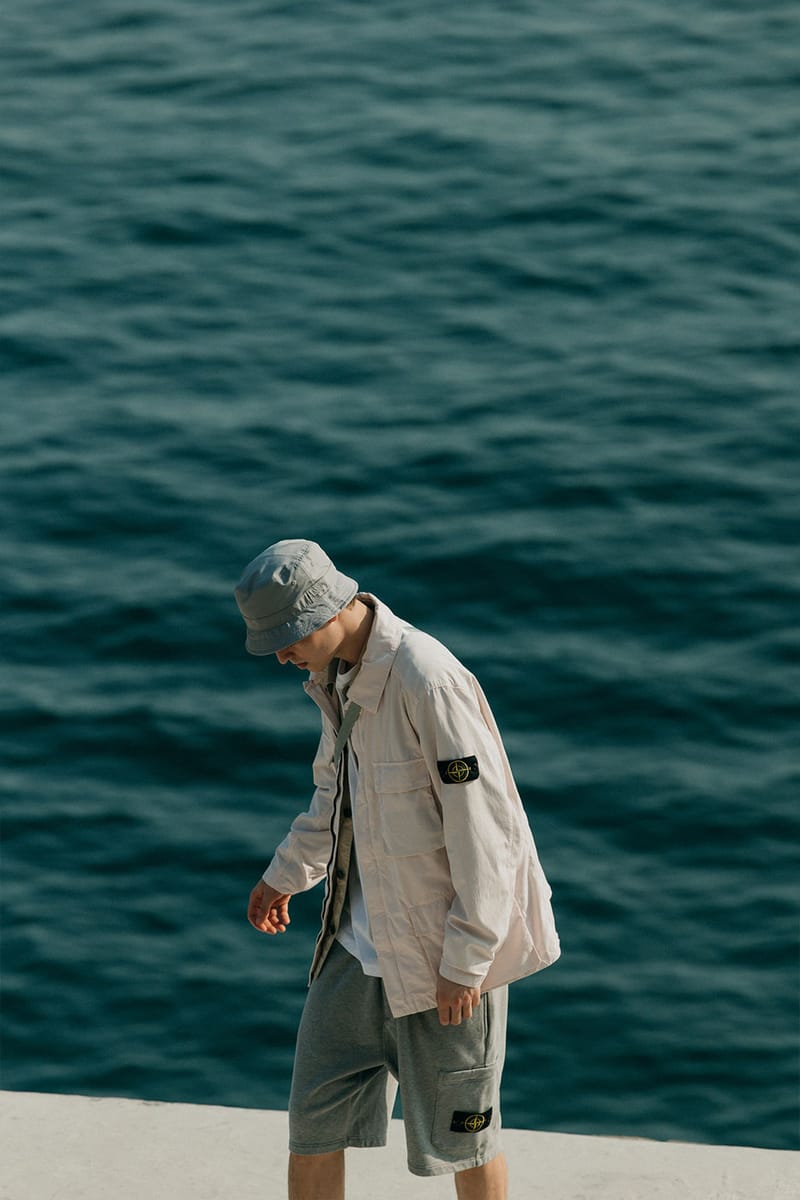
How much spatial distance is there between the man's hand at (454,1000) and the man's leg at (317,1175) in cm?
49

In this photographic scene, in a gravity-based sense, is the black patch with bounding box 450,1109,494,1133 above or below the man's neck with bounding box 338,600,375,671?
below

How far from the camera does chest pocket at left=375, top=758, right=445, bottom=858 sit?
403 cm

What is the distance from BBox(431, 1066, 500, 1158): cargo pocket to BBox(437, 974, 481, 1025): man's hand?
16 cm

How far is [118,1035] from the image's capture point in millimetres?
8016

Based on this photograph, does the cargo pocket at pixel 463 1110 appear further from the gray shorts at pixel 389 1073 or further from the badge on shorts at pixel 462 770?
the badge on shorts at pixel 462 770

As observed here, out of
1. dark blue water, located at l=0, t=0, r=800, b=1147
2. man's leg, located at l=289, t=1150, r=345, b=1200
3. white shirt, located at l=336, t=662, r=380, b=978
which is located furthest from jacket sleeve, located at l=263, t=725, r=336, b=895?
dark blue water, located at l=0, t=0, r=800, b=1147

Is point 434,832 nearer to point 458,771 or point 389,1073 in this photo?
point 458,771

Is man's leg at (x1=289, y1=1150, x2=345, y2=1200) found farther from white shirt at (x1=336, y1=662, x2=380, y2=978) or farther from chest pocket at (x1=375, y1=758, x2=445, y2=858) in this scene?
chest pocket at (x1=375, y1=758, x2=445, y2=858)

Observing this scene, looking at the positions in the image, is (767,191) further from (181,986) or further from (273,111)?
(181,986)

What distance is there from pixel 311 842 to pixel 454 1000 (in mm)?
600

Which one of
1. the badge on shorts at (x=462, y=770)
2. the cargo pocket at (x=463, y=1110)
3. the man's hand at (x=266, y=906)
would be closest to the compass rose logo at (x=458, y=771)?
the badge on shorts at (x=462, y=770)

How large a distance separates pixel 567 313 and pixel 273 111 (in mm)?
3808

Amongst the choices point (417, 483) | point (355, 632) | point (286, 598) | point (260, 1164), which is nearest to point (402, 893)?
point (355, 632)

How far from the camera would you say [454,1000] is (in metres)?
4.00
